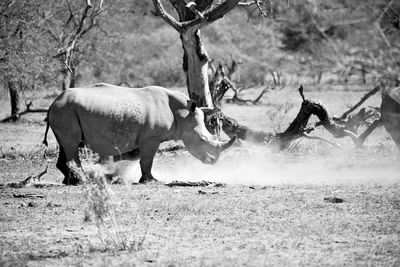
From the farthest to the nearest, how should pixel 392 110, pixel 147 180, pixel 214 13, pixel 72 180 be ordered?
pixel 214 13
pixel 392 110
pixel 147 180
pixel 72 180

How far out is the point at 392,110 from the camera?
42.9 ft

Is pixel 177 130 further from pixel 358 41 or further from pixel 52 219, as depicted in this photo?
pixel 358 41

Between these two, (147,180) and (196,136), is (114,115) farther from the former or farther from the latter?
(196,136)

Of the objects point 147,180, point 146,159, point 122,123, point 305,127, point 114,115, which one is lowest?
point 147,180

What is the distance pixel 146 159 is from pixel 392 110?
161 inches

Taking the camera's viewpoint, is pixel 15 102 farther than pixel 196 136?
Yes

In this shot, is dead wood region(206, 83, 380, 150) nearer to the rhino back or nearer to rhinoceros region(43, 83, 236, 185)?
rhinoceros region(43, 83, 236, 185)

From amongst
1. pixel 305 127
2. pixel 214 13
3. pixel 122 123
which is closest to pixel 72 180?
pixel 122 123

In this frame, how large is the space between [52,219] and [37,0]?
37.2 feet

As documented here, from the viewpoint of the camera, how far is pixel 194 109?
40.7 ft

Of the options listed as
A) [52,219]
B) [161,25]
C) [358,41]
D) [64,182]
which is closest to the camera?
[358,41]

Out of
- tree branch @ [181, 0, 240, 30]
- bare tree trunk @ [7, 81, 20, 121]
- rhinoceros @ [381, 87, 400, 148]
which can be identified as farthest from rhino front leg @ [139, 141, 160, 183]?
bare tree trunk @ [7, 81, 20, 121]

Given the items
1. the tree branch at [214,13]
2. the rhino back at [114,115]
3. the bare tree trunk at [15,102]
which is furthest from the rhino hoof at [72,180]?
the bare tree trunk at [15,102]

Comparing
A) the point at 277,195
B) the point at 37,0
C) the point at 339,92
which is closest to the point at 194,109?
the point at 277,195
